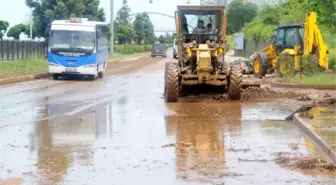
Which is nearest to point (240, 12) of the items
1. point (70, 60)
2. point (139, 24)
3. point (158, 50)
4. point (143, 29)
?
point (158, 50)

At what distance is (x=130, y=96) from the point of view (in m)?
21.8

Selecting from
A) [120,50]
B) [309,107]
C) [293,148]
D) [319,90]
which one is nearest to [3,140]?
[293,148]

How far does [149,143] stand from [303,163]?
10.4 ft

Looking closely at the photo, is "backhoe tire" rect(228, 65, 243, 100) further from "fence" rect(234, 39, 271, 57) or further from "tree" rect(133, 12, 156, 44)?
"tree" rect(133, 12, 156, 44)

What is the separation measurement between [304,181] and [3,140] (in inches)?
232

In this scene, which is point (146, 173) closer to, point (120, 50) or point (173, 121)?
point (173, 121)

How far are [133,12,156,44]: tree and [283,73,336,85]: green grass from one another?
94237 millimetres

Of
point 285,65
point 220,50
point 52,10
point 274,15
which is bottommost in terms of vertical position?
point 285,65

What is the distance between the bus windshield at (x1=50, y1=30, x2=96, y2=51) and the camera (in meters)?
31.5

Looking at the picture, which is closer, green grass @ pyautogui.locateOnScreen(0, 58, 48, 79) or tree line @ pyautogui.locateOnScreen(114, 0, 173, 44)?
green grass @ pyautogui.locateOnScreen(0, 58, 48, 79)

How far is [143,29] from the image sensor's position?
131625mm

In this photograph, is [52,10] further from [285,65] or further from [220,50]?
[220,50]

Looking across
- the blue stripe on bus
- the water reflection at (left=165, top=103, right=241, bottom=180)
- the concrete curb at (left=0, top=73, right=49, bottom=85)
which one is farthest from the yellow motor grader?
the concrete curb at (left=0, top=73, right=49, bottom=85)

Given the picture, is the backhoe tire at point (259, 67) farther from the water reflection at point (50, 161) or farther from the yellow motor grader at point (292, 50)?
the water reflection at point (50, 161)
